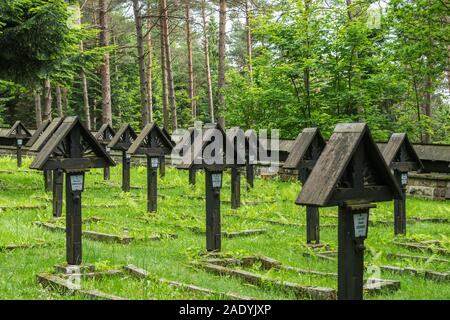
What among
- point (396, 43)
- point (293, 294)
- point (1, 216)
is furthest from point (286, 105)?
point (293, 294)

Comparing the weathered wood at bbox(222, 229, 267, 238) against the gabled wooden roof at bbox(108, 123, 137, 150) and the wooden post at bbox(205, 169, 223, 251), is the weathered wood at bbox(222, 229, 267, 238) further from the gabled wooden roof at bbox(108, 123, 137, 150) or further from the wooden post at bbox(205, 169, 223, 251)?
the gabled wooden roof at bbox(108, 123, 137, 150)

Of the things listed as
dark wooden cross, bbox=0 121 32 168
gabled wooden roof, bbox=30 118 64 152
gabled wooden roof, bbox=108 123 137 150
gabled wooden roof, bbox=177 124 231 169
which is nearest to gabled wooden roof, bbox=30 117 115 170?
gabled wooden roof, bbox=177 124 231 169

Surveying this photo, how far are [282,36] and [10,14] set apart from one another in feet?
29.2

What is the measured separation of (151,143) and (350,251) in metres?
8.92

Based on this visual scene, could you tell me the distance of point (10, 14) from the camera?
15.4 metres

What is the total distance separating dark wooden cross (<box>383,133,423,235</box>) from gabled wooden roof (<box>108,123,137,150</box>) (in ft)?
25.3

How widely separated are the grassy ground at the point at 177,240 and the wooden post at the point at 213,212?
0.88 feet

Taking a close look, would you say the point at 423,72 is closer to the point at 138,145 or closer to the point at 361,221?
the point at 138,145

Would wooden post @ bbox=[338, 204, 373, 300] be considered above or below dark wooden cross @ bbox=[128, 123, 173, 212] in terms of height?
below

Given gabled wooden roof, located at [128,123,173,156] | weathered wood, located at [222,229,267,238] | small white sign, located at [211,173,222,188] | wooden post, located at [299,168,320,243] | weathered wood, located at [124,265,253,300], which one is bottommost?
weathered wood, located at [124,265,253,300]

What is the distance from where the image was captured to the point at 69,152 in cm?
808

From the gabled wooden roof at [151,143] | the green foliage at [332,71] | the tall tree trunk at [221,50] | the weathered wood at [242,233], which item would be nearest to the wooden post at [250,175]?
the gabled wooden roof at [151,143]

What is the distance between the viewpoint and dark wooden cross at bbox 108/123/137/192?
52.3 ft
